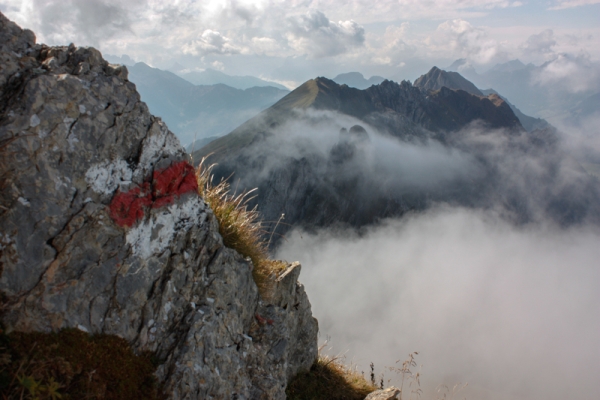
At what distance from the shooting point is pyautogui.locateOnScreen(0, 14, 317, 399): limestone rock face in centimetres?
513

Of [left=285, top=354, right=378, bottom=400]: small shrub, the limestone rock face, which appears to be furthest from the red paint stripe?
[left=285, top=354, right=378, bottom=400]: small shrub

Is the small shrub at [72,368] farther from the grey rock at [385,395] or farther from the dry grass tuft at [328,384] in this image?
the grey rock at [385,395]

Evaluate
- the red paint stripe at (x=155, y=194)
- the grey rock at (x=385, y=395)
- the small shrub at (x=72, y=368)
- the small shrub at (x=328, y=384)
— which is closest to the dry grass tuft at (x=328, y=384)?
the small shrub at (x=328, y=384)

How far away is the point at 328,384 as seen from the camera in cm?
888

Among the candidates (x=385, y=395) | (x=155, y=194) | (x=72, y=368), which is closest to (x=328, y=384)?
(x=385, y=395)

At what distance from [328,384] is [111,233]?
258 inches

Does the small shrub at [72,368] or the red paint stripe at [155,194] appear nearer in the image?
the small shrub at [72,368]

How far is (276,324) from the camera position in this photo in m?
8.15

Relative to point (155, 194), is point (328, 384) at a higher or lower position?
lower

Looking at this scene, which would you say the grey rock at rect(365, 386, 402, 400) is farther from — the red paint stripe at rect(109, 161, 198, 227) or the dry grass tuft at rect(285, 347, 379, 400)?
the red paint stripe at rect(109, 161, 198, 227)

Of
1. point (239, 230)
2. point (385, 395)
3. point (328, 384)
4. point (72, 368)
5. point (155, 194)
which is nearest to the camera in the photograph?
point (72, 368)

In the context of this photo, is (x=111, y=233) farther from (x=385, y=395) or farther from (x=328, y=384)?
(x=385, y=395)

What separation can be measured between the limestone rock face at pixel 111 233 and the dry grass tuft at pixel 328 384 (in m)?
1.30

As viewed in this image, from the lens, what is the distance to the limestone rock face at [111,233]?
5.13m
